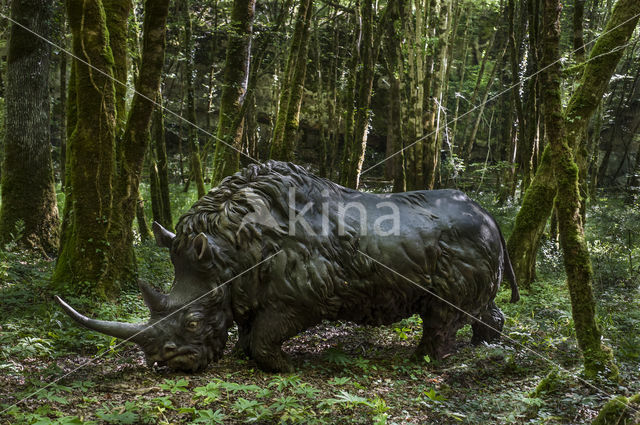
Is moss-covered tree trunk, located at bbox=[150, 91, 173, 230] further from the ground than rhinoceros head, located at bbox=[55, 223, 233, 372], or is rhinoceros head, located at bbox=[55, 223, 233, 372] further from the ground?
moss-covered tree trunk, located at bbox=[150, 91, 173, 230]

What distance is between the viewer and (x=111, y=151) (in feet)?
20.1

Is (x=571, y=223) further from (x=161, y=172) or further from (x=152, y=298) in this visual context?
(x=161, y=172)

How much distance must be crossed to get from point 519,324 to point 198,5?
17.2 metres

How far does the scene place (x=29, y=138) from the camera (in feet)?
29.0

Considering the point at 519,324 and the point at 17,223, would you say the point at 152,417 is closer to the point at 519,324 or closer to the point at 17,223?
the point at 519,324

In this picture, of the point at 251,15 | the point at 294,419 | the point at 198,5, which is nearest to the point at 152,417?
the point at 294,419

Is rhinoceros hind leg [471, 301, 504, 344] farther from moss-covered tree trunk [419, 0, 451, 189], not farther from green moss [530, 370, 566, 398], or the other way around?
moss-covered tree trunk [419, 0, 451, 189]

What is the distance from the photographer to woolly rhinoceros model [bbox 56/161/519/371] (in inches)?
186

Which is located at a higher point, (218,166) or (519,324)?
(218,166)

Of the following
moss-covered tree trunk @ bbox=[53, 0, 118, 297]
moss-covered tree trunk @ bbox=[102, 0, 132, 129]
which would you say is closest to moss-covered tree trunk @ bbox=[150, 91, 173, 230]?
moss-covered tree trunk @ bbox=[102, 0, 132, 129]

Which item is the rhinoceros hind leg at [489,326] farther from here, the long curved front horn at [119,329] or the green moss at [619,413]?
the long curved front horn at [119,329]

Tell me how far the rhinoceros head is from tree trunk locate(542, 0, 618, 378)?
3375mm

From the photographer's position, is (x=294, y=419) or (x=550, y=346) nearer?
(x=294, y=419)

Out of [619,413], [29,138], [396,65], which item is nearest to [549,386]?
[619,413]
